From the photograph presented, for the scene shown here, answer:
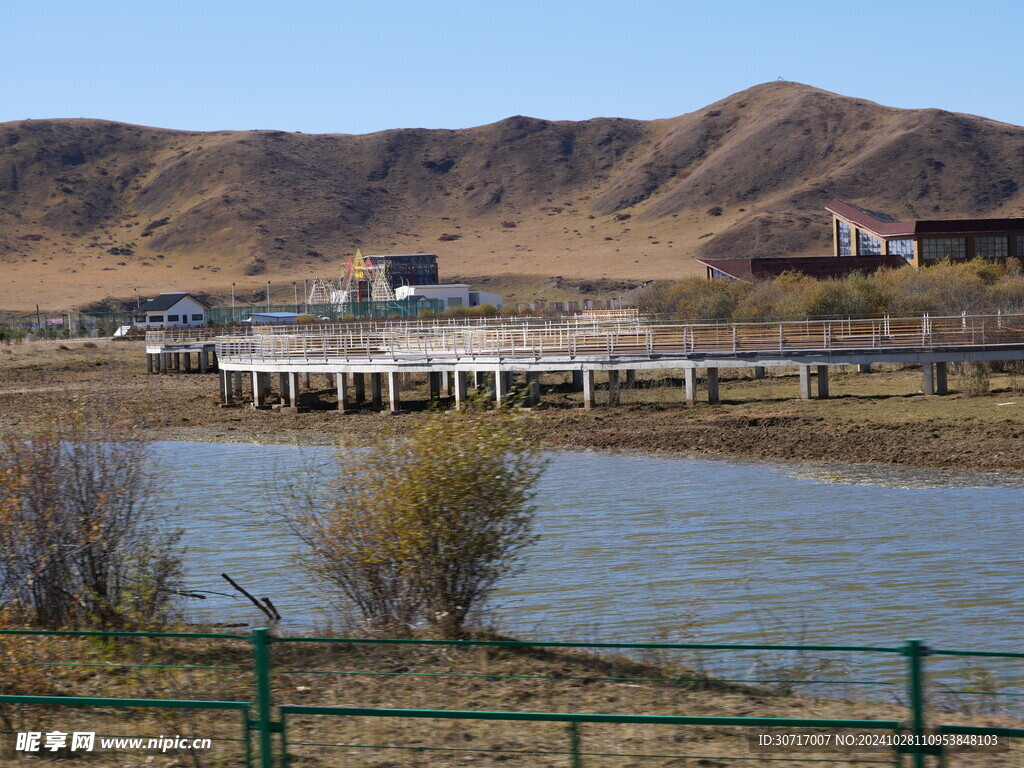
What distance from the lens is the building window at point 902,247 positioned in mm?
61188

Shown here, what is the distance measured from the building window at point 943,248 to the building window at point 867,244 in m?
4.45

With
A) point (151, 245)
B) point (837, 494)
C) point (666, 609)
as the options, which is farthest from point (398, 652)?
point (151, 245)

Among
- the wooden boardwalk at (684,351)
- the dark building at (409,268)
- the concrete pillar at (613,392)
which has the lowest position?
the concrete pillar at (613,392)

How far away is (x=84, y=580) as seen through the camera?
35.3 ft

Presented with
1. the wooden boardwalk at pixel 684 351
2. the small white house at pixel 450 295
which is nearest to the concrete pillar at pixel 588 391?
the wooden boardwalk at pixel 684 351

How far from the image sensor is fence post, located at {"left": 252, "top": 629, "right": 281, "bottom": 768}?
5.82m

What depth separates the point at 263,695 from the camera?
593 cm

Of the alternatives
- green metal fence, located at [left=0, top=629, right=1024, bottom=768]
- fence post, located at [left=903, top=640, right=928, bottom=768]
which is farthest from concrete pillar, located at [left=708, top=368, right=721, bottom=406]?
fence post, located at [left=903, top=640, right=928, bottom=768]

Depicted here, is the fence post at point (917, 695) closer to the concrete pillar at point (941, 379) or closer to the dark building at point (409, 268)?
the concrete pillar at point (941, 379)

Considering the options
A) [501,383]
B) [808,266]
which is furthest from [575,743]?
[808,266]

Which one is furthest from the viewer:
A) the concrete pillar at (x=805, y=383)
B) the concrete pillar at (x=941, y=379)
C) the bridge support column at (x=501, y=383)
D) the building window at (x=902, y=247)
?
the building window at (x=902, y=247)

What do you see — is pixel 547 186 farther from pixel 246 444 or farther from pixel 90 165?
pixel 246 444

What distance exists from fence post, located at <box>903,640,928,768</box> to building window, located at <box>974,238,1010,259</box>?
190ft

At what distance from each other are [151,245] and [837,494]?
A: 15805 centimetres
